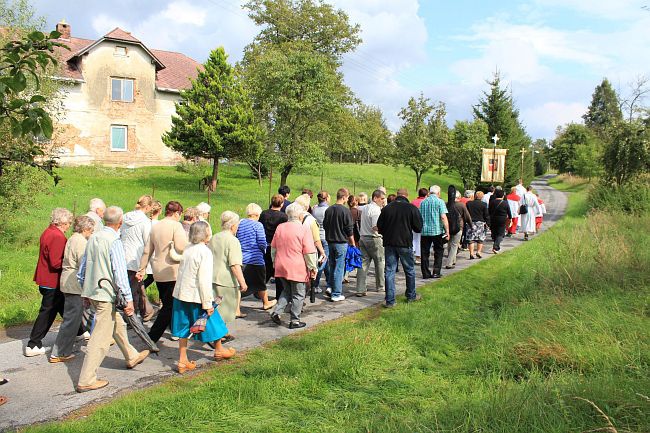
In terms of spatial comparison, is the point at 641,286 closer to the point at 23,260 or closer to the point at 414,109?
the point at 23,260

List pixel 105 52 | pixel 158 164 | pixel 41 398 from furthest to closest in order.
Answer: pixel 158 164 → pixel 105 52 → pixel 41 398

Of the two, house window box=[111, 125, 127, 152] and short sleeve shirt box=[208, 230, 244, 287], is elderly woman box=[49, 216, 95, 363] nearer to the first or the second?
short sleeve shirt box=[208, 230, 244, 287]

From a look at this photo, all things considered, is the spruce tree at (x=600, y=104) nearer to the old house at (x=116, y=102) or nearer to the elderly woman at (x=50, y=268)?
the old house at (x=116, y=102)

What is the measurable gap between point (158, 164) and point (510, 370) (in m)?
35.0

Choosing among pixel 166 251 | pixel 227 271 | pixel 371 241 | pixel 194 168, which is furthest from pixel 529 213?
pixel 194 168

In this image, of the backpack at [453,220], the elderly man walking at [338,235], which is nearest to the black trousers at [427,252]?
the backpack at [453,220]

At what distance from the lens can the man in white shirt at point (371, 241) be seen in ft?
32.9

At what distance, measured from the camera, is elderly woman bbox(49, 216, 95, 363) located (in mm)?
6344

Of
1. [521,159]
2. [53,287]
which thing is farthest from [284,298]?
[521,159]

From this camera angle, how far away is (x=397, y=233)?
357 inches

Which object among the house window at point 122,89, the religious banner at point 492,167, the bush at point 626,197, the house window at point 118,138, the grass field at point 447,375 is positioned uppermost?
the house window at point 122,89

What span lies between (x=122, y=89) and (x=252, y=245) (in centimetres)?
3160

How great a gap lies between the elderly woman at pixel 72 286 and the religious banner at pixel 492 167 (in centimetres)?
2565

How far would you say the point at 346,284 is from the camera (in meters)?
11.5
